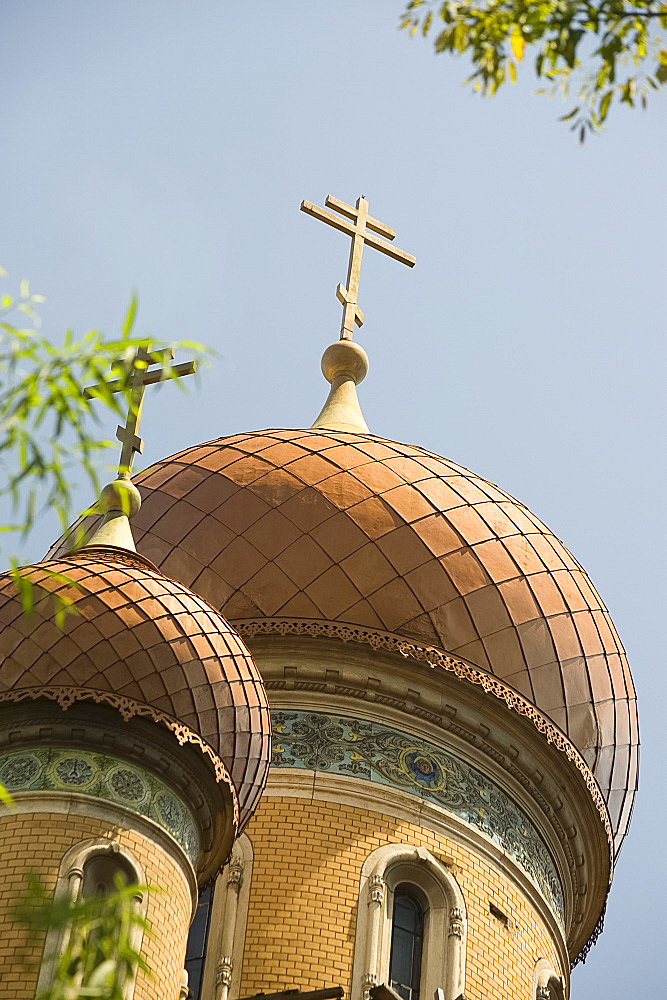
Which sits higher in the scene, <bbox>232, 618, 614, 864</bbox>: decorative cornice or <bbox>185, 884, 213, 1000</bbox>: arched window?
<bbox>232, 618, 614, 864</bbox>: decorative cornice

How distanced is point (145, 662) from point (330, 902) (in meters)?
2.34

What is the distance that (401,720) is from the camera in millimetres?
13039

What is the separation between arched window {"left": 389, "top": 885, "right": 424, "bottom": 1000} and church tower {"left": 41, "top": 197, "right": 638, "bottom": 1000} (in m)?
0.02

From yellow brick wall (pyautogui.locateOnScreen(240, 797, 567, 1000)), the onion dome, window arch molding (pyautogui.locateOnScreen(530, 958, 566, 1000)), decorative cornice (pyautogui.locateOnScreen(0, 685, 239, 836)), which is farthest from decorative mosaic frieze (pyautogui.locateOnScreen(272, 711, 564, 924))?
decorative cornice (pyautogui.locateOnScreen(0, 685, 239, 836))

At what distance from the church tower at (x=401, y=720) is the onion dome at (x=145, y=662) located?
130cm

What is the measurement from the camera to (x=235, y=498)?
1412 centimetres

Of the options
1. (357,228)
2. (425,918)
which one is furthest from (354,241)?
(425,918)

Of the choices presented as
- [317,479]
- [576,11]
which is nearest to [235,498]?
[317,479]

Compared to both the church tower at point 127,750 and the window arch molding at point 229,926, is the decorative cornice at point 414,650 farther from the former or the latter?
the church tower at point 127,750

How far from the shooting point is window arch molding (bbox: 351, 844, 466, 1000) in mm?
11930

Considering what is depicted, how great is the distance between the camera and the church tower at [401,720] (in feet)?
40.0

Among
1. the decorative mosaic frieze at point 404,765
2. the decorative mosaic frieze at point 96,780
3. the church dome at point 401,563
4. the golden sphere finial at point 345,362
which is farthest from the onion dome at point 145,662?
the golden sphere finial at point 345,362

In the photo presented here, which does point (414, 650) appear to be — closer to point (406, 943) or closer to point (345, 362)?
point (406, 943)

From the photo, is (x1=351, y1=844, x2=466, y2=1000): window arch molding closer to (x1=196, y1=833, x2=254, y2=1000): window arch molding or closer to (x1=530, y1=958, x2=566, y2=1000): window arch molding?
(x1=196, y1=833, x2=254, y2=1000): window arch molding
